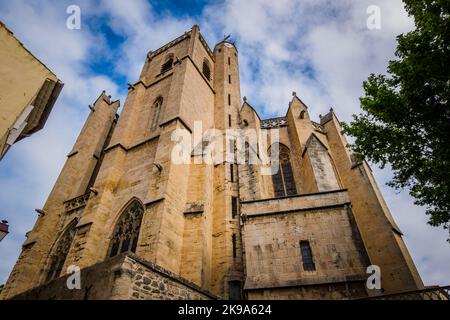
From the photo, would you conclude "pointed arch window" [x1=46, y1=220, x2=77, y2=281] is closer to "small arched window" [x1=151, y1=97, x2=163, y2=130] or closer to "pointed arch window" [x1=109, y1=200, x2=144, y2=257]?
"pointed arch window" [x1=109, y1=200, x2=144, y2=257]

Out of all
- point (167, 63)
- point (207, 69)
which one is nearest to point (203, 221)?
point (207, 69)

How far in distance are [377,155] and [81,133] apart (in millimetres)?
17098

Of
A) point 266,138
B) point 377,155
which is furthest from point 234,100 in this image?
point 377,155

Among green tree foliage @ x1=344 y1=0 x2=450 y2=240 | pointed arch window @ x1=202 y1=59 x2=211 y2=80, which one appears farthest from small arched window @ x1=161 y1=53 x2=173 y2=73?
green tree foliage @ x1=344 y1=0 x2=450 y2=240

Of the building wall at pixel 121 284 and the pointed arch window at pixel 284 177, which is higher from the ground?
the pointed arch window at pixel 284 177

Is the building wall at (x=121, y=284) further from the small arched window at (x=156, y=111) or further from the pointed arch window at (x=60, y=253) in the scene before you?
the small arched window at (x=156, y=111)

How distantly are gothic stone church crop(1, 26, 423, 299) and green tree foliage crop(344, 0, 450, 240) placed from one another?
6.69 ft

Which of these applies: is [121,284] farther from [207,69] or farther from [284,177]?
[207,69]

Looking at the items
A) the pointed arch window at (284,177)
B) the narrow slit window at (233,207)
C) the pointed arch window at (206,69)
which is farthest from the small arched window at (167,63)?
the narrow slit window at (233,207)

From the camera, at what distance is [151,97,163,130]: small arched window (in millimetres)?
13789

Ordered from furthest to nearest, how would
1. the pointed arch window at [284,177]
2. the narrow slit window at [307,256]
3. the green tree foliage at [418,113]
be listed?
the pointed arch window at [284,177], the narrow slit window at [307,256], the green tree foliage at [418,113]

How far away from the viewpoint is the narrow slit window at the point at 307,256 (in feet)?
24.7

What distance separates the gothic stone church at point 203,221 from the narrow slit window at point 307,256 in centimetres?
3

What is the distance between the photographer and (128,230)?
9398 mm
